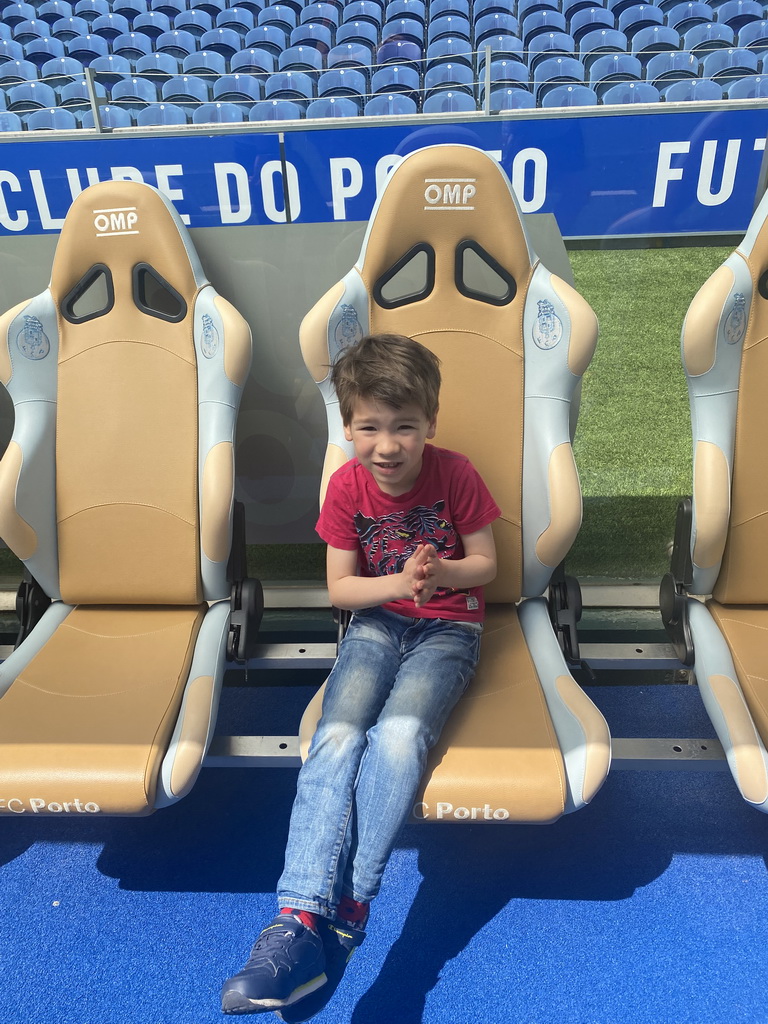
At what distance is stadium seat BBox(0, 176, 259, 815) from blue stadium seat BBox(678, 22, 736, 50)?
4.50 m

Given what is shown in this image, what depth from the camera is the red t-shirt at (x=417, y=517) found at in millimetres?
1558

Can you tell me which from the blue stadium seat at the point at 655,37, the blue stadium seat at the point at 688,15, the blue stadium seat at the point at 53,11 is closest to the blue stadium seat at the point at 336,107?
the blue stadium seat at the point at 655,37

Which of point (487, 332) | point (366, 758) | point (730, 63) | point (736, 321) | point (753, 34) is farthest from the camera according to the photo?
point (753, 34)

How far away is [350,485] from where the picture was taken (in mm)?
1586

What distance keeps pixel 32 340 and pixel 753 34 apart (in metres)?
4.84

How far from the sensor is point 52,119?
86.4 inches

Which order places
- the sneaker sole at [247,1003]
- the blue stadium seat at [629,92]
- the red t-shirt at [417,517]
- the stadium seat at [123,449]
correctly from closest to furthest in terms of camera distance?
1. the sneaker sole at [247,1003]
2. the red t-shirt at [417,517]
3. the stadium seat at [123,449]
4. the blue stadium seat at [629,92]

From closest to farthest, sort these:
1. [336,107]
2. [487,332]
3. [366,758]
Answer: [366,758] → [487,332] → [336,107]

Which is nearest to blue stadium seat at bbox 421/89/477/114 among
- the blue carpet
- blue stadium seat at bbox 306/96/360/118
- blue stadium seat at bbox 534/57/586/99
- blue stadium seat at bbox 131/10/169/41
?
blue stadium seat at bbox 306/96/360/118

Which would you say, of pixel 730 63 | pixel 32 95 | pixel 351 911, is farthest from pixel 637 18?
pixel 351 911

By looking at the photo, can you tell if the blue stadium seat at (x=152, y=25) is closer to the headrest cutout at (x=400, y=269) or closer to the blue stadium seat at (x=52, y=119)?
the blue stadium seat at (x=52, y=119)

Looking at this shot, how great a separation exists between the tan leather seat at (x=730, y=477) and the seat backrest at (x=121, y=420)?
1.04 meters

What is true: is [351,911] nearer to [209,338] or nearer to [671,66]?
[209,338]

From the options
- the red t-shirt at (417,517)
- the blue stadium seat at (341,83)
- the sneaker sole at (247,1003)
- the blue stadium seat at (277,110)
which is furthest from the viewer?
the blue stadium seat at (341,83)
